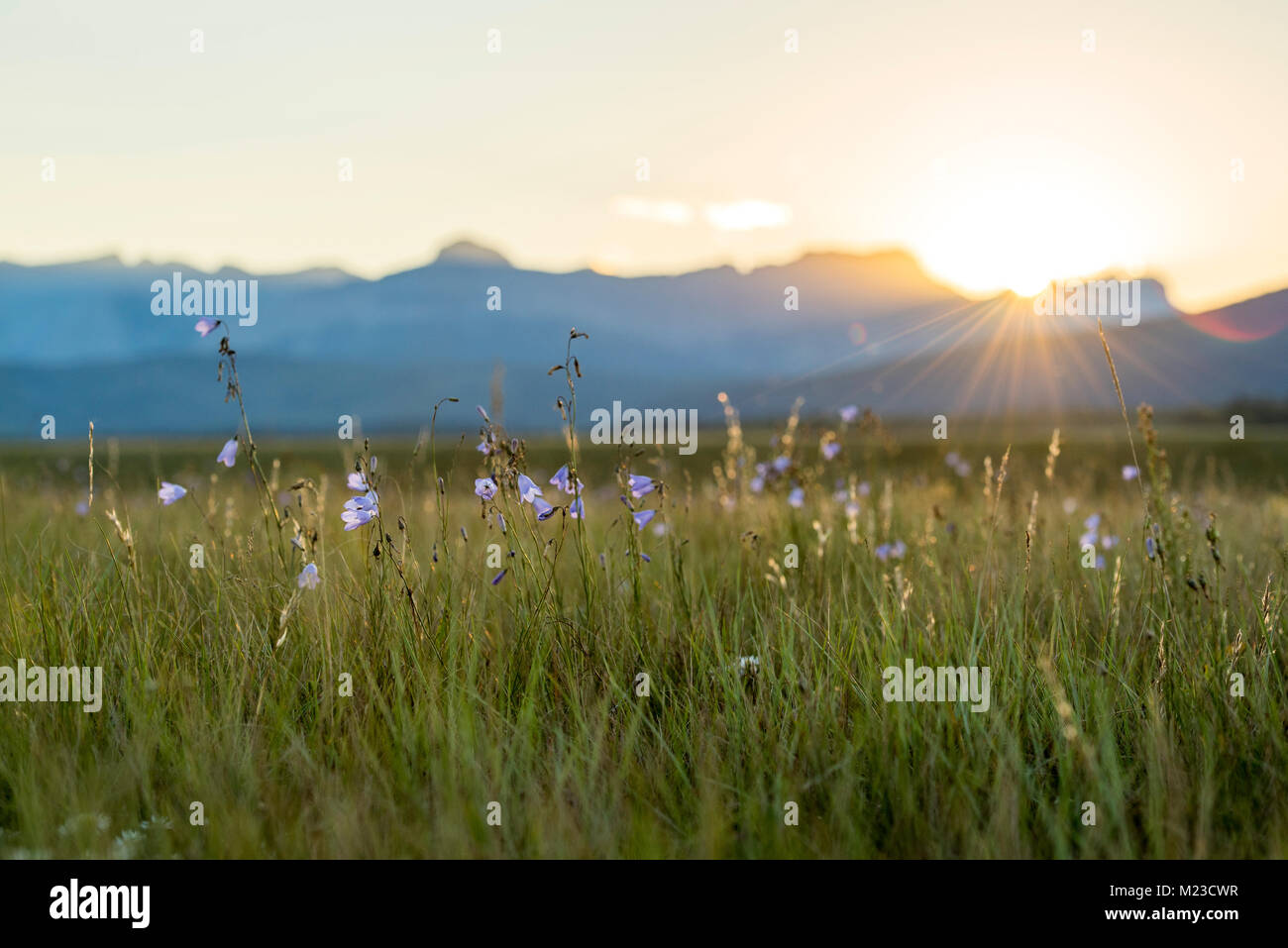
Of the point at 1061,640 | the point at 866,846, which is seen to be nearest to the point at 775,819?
the point at 866,846

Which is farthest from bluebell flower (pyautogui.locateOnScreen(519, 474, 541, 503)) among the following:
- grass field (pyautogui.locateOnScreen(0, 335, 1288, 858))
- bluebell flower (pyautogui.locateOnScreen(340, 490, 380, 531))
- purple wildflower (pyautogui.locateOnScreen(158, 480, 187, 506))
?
purple wildflower (pyautogui.locateOnScreen(158, 480, 187, 506))

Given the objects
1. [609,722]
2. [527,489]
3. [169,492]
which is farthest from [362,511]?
[609,722]

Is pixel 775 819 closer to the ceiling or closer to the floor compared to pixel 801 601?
closer to the floor

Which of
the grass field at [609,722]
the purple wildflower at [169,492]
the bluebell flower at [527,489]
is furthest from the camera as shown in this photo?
the purple wildflower at [169,492]

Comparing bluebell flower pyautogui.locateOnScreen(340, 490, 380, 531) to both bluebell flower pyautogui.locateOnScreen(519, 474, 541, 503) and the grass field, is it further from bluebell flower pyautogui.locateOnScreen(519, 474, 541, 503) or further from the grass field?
bluebell flower pyautogui.locateOnScreen(519, 474, 541, 503)

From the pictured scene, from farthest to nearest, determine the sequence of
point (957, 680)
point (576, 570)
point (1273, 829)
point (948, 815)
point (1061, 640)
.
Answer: point (576, 570) < point (1061, 640) < point (957, 680) < point (948, 815) < point (1273, 829)

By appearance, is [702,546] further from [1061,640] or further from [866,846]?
[866,846]

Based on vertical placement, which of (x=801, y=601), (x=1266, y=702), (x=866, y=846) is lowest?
(x=866, y=846)

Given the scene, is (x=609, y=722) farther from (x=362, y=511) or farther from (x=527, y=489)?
(x=362, y=511)

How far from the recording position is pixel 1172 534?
300cm

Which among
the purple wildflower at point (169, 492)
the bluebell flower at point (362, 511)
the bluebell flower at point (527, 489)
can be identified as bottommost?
the bluebell flower at point (362, 511)

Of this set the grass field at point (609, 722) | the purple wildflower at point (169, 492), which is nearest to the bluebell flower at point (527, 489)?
the grass field at point (609, 722)

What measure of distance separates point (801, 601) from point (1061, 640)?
113cm

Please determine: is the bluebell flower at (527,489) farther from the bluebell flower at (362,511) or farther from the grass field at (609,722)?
the bluebell flower at (362,511)
